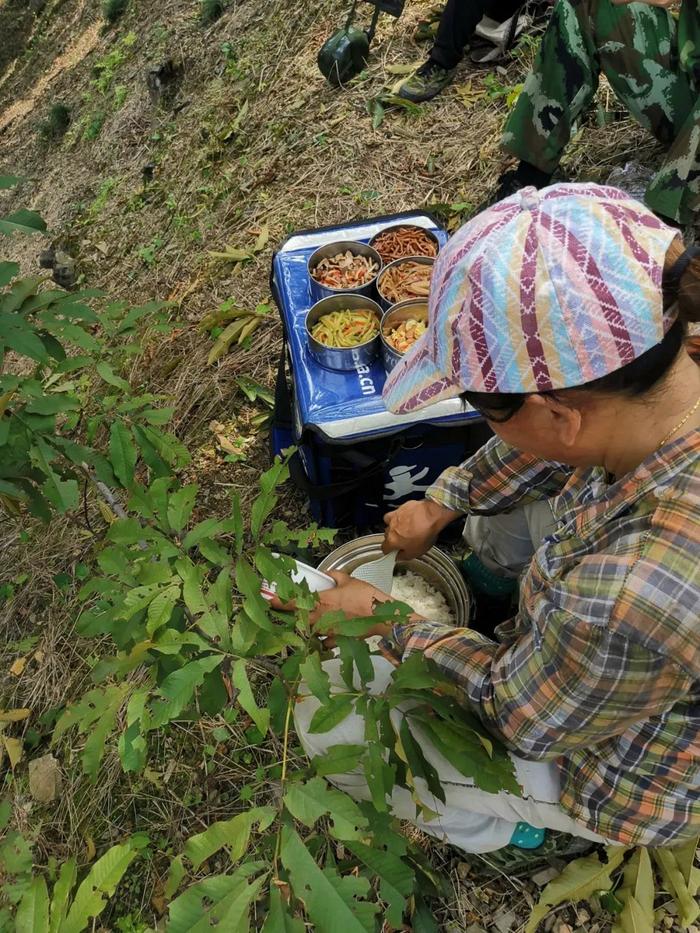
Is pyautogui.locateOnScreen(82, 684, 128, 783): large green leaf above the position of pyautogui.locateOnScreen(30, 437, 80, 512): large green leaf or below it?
below

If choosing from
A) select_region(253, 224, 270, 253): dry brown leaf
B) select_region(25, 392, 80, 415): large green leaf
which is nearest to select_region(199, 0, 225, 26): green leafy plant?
select_region(253, 224, 270, 253): dry brown leaf

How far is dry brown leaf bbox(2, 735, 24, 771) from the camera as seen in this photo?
2.60m

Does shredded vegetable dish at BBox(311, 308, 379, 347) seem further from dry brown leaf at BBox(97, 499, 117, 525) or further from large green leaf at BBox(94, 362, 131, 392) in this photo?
dry brown leaf at BBox(97, 499, 117, 525)

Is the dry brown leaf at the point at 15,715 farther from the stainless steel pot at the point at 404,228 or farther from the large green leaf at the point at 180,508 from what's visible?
the stainless steel pot at the point at 404,228

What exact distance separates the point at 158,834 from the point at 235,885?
1.37 metres

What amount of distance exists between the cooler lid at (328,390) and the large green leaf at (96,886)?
1386 millimetres

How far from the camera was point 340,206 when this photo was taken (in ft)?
12.8

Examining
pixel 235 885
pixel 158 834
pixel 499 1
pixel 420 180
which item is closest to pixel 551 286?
pixel 235 885

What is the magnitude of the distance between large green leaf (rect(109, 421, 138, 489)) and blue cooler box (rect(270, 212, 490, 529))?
2.08 ft

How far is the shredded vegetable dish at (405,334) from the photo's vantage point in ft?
7.67

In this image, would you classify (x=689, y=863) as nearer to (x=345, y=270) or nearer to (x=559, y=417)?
(x=559, y=417)

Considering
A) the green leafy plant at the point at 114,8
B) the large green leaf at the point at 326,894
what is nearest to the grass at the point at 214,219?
the large green leaf at the point at 326,894

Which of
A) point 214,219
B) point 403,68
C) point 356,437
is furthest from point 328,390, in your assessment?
point 403,68

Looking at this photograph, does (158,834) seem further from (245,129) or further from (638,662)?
(245,129)
